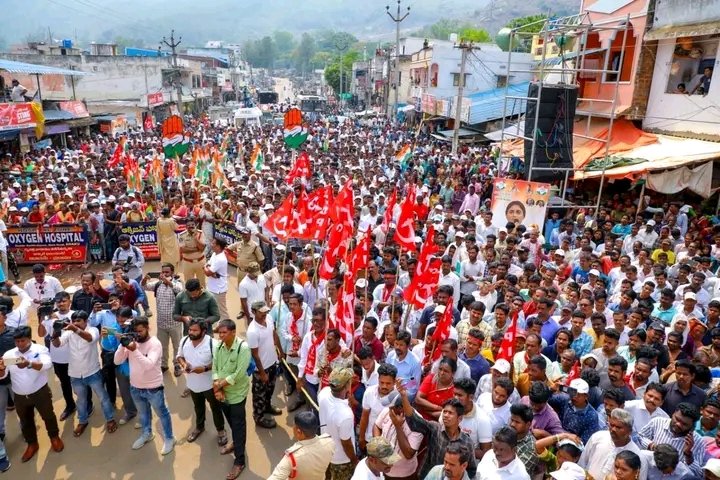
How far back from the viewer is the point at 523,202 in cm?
1108

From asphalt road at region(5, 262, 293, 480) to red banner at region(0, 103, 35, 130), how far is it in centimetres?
1759

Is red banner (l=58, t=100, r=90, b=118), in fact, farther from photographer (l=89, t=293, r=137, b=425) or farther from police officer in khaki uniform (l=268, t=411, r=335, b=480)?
police officer in khaki uniform (l=268, t=411, r=335, b=480)

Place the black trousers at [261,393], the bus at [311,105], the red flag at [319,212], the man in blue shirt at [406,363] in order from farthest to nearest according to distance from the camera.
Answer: the bus at [311,105] → the red flag at [319,212] → the black trousers at [261,393] → the man in blue shirt at [406,363]

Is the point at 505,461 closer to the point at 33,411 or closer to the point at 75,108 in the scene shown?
the point at 33,411

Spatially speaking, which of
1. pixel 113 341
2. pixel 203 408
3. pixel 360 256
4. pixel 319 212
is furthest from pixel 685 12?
pixel 113 341

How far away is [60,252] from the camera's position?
443 inches

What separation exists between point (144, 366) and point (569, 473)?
4.05 meters

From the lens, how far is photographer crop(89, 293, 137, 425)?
5.87 m

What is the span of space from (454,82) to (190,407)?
35.7m

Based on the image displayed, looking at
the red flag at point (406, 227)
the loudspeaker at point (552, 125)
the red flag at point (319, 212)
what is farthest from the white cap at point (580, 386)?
the loudspeaker at point (552, 125)

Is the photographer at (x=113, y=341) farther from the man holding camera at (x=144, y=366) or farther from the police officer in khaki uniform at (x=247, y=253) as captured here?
the police officer in khaki uniform at (x=247, y=253)

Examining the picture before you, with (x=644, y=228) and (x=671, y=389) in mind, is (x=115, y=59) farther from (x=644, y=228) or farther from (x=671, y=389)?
(x=671, y=389)

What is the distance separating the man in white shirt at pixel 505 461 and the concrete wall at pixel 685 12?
40.0ft

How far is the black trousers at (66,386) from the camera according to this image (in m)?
6.04
